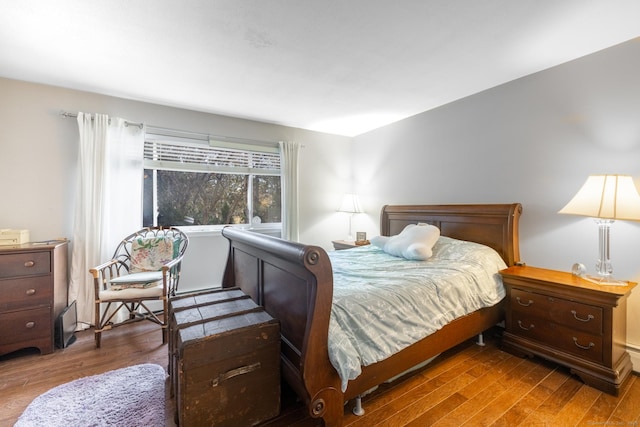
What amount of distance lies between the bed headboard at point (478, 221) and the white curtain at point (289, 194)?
1417mm

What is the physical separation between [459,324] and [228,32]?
102 inches

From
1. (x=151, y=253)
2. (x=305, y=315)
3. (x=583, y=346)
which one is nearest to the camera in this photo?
(x=305, y=315)

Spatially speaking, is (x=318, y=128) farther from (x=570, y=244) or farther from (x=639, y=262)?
(x=639, y=262)

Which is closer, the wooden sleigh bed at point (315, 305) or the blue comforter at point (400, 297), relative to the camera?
the wooden sleigh bed at point (315, 305)

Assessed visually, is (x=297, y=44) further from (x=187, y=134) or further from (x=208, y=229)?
(x=208, y=229)

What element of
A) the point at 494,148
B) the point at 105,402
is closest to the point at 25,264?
the point at 105,402

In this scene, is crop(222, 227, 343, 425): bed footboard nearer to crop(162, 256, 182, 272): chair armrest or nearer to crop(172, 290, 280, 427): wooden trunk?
crop(172, 290, 280, 427): wooden trunk

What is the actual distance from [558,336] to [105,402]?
121 inches

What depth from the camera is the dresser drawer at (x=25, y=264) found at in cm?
211

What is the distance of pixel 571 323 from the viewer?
1.90 metres

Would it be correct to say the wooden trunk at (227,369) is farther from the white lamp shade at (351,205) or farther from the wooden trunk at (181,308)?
the white lamp shade at (351,205)

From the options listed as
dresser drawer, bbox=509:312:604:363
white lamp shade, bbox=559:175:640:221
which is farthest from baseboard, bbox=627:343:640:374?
white lamp shade, bbox=559:175:640:221

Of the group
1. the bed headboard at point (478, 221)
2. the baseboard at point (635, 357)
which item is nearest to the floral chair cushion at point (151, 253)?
the bed headboard at point (478, 221)

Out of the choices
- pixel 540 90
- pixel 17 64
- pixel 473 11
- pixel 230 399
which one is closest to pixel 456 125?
pixel 540 90
